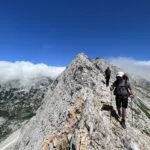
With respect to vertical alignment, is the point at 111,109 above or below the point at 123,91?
below

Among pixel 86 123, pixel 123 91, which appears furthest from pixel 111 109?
pixel 123 91

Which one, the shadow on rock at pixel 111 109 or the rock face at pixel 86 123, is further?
the shadow on rock at pixel 111 109

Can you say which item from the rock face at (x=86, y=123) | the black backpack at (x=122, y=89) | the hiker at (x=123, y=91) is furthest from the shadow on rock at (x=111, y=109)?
the black backpack at (x=122, y=89)

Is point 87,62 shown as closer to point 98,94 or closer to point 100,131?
point 98,94

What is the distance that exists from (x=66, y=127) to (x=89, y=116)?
2.89 metres

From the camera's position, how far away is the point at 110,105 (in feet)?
91.6

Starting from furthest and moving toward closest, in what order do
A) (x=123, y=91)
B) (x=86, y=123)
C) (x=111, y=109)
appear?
→ (x=111, y=109)
(x=86, y=123)
(x=123, y=91)

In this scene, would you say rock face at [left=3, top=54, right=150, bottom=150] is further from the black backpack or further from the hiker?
the black backpack

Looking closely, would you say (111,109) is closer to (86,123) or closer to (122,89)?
(86,123)

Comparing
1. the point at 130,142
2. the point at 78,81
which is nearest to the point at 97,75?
Result: the point at 78,81

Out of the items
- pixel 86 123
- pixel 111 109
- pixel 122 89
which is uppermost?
pixel 122 89

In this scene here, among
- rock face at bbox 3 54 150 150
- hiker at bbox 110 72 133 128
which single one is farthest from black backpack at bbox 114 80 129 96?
rock face at bbox 3 54 150 150

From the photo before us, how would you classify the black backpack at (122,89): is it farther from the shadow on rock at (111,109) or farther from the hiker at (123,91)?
the shadow on rock at (111,109)

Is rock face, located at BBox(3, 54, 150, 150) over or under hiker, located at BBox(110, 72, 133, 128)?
under
